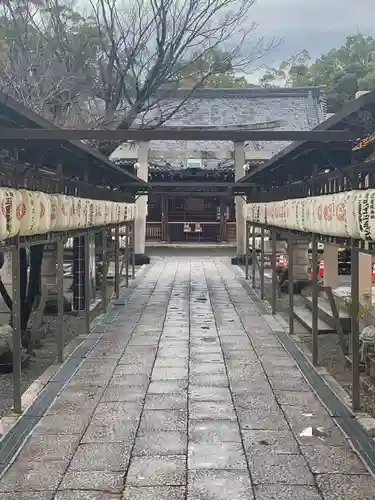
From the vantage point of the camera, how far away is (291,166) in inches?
Answer: 473

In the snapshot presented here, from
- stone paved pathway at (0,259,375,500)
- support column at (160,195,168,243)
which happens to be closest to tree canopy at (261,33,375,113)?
support column at (160,195,168,243)

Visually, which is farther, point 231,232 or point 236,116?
point 231,232

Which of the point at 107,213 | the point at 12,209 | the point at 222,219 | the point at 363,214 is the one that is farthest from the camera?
the point at 222,219

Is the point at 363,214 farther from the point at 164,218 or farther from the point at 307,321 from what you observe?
the point at 164,218

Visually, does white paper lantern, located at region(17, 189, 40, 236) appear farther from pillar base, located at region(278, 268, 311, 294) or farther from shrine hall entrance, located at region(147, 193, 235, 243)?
shrine hall entrance, located at region(147, 193, 235, 243)

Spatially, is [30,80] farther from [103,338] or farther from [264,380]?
[264,380]

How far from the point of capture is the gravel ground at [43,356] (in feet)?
26.3

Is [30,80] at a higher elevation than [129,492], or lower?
higher

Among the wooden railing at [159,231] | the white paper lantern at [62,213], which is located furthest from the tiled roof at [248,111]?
the white paper lantern at [62,213]

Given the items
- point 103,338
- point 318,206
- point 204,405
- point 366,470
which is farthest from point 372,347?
point 103,338

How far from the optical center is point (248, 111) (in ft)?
106

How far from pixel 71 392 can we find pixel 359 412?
3.39 meters

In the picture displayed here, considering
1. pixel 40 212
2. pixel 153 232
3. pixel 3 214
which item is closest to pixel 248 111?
pixel 153 232

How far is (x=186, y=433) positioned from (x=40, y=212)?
3.10 meters
